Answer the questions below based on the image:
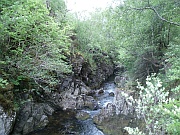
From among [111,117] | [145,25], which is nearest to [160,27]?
[145,25]

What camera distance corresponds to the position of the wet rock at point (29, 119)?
433 inches

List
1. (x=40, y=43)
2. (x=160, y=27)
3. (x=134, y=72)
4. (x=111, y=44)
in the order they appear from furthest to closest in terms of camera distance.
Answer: (x=111, y=44)
(x=134, y=72)
(x=160, y=27)
(x=40, y=43)

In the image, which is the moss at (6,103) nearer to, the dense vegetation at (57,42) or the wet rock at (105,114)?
the dense vegetation at (57,42)

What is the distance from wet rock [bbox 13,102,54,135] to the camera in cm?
1100

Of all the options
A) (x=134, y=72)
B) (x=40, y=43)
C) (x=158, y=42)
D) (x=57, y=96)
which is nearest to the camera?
(x=40, y=43)

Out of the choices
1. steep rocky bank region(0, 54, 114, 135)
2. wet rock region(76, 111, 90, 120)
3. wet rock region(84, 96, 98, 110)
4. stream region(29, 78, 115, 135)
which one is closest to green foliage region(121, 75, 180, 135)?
steep rocky bank region(0, 54, 114, 135)

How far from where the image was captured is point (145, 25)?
12.2 meters

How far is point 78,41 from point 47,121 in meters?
12.9

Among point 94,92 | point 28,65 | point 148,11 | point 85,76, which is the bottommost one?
point 94,92

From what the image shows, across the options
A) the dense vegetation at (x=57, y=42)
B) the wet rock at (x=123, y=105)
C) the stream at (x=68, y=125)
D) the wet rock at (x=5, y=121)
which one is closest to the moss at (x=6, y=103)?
the dense vegetation at (x=57, y=42)

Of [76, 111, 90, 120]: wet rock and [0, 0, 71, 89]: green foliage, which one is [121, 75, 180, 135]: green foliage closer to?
[0, 0, 71, 89]: green foliage

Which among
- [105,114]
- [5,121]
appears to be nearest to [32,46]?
[5,121]

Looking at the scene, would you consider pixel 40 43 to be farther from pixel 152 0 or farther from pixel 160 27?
pixel 160 27

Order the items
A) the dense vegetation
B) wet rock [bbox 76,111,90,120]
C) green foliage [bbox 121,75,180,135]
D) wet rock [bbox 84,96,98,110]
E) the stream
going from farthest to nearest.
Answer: wet rock [bbox 84,96,98,110], wet rock [bbox 76,111,90,120], the stream, the dense vegetation, green foliage [bbox 121,75,180,135]
